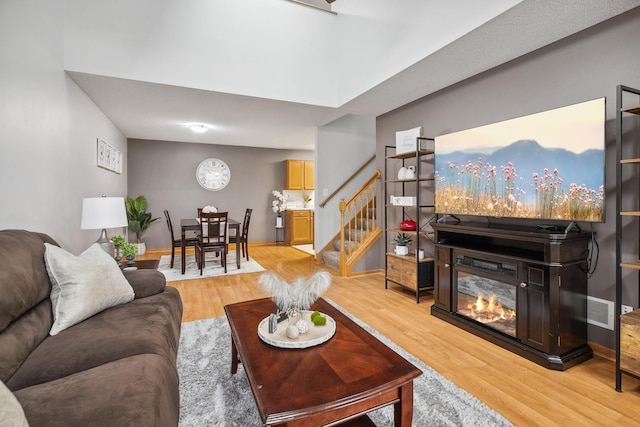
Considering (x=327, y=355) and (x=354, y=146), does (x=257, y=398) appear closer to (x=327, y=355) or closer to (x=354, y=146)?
(x=327, y=355)

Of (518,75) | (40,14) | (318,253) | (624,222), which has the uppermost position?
(40,14)

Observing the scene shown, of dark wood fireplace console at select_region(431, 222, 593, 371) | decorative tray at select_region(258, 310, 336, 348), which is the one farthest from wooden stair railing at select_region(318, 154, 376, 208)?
decorative tray at select_region(258, 310, 336, 348)

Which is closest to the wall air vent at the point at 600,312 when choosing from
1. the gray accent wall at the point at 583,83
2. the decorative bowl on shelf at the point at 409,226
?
the gray accent wall at the point at 583,83

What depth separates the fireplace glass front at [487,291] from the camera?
2506mm

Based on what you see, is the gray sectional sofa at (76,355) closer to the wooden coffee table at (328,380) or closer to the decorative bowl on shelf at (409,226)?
the wooden coffee table at (328,380)

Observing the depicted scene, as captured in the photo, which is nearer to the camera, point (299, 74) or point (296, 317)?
point (296, 317)

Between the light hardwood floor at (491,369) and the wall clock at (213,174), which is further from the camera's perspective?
the wall clock at (213,174)

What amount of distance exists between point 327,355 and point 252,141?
20.5 feet

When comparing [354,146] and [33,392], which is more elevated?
[354,146]

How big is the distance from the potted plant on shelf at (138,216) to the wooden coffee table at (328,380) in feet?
18.6

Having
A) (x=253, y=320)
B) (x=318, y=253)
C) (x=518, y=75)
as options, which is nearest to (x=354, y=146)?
(x=318, y=253)

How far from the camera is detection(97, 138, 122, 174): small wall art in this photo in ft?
14.3

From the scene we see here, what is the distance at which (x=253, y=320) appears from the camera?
1.84 metres

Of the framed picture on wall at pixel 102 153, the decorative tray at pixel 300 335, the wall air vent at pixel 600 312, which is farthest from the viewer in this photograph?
the framed picture on wall at pixel 102 153
